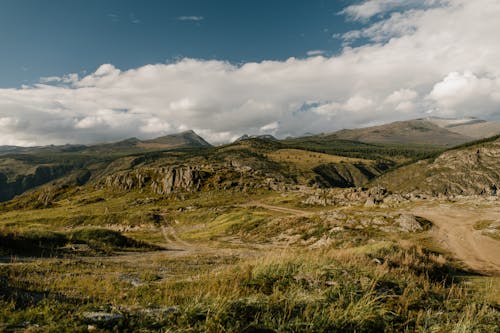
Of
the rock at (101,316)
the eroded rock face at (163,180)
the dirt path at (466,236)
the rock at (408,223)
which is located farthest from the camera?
the eroded rock face at (163,180)

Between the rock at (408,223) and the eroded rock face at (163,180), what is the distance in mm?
106490

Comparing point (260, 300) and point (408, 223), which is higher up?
point (260, 300)

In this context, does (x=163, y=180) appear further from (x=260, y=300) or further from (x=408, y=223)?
(x=260, y=300)

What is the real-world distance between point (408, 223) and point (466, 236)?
7.25 metres

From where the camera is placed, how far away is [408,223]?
139 feet

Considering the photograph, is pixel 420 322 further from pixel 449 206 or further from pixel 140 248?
pixel 449 206

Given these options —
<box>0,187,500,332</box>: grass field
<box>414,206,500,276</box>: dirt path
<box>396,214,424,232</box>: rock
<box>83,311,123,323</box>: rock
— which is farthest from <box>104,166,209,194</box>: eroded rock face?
<box>83,311,123,323</box>: rock

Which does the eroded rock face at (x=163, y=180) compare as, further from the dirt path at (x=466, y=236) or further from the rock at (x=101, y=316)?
the rock at (x=101, y=316)

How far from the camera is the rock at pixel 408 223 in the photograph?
41.2m

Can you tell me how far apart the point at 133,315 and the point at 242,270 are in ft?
15.2

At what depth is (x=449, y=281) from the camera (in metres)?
14.9

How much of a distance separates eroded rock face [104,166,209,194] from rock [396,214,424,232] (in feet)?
349

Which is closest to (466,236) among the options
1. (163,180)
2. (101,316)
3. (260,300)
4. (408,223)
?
(408,223)

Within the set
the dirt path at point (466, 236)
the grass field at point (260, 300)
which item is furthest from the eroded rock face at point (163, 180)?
the grass field at point (260, 300)
